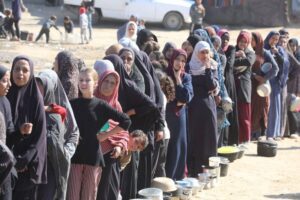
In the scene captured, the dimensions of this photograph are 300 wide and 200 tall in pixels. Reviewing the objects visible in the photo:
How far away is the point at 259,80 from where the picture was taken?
10.2 m

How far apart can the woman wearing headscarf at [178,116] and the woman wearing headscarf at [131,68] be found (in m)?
0.69

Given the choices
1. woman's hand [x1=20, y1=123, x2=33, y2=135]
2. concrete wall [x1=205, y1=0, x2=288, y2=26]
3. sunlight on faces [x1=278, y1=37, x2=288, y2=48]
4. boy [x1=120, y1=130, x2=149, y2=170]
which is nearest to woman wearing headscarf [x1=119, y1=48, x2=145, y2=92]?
boy [x1=120, y1=130, x2=149, y2=170]

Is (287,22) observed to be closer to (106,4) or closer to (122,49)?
(106,4)

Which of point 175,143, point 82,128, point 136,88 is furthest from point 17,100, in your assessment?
point 175,143

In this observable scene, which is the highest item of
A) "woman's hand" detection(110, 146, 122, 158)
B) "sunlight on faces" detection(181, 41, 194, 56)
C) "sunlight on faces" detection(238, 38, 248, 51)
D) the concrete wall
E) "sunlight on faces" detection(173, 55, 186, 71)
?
the concrete wall

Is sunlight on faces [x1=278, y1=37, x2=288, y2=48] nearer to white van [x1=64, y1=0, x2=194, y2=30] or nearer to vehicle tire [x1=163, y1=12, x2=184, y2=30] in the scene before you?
white van [x1=64, y1=0, x2=194, y2=30]

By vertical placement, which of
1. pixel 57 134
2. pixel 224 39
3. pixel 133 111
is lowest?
pixel 57 134

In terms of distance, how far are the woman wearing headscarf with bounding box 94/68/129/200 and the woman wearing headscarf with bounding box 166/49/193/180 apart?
145 cm

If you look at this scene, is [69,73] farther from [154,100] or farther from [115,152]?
[154,100]

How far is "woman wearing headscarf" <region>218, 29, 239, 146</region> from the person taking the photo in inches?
372

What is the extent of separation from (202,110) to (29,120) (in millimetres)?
3559

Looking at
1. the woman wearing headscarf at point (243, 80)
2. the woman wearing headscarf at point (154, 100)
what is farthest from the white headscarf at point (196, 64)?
the woman wearing headscarf at point (243, 80)

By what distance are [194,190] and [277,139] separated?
148 inches

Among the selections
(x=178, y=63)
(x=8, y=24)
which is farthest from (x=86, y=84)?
(x=8, y=24)
